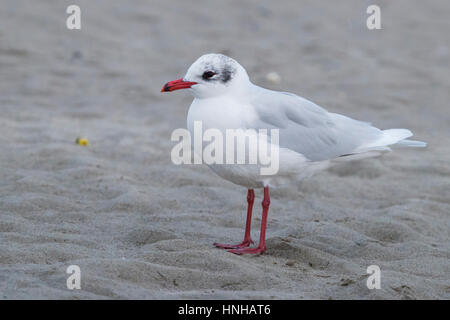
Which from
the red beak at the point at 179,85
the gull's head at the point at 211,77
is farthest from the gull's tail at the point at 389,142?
the red beak at the point at 179,85

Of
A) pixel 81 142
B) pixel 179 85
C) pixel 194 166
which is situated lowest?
pixel 194 166

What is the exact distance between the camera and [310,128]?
14.7 ft

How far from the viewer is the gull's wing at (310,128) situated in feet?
14.1

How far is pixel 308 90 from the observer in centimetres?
888

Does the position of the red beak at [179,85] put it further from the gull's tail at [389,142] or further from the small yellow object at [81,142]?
the small yellow object at [81,142]

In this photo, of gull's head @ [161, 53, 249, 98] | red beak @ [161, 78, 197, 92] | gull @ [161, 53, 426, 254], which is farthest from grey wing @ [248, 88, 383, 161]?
red beak @ [161, 78, 197, 92]

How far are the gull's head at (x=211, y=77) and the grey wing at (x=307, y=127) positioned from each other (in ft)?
0.68

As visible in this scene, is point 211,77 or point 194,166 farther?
point 194,166

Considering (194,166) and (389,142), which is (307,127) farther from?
(194,166)

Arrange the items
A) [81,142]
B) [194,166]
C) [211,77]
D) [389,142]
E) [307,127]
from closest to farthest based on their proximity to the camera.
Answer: [211,77], [307,127], [389,142], [194,166], [81,142]

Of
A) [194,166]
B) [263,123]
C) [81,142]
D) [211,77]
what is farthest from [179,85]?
[81,142]

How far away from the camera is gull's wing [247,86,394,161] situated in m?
4.29

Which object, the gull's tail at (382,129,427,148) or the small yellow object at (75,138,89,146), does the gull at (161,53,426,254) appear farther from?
the small yellow object at (75,138,89,146)

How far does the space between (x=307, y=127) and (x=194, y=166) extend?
81.0 inches
